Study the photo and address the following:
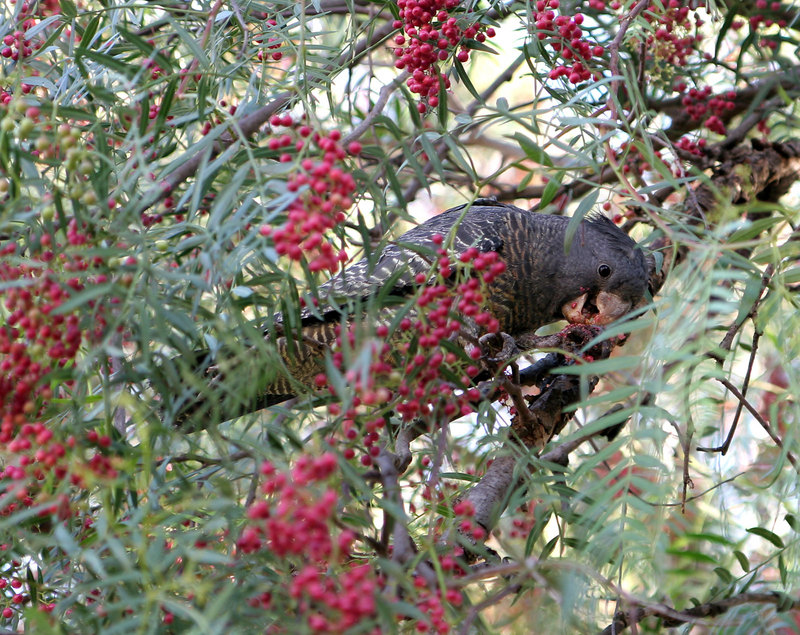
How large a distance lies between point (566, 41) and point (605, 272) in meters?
1.17

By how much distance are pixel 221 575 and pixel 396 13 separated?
1.32 metres

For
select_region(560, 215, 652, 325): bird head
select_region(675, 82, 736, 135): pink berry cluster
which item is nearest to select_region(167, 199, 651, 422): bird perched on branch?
select_region(560, 215, 652, 325): bird head

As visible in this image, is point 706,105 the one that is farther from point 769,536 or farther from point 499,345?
point 769,536

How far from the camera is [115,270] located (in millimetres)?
1055

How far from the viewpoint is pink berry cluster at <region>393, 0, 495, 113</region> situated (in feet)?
5.63

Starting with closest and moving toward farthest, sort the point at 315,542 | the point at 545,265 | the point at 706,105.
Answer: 1. the point at 315,542
2. the point at 706,105
3. the point at 545,265

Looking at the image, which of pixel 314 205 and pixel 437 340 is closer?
pixel 314 205

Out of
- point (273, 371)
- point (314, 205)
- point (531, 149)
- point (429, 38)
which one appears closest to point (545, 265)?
point (429, 38)

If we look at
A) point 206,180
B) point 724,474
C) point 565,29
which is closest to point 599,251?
point 724,474

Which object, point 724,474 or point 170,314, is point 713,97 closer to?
point 724,474

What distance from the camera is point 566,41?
1829 millimetres

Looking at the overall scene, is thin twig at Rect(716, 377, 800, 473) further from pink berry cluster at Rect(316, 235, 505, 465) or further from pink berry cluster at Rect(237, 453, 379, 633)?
pink berry cluster at Rect(237, 453, 379, 633)

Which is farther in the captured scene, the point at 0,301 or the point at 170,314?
the point at 0,301

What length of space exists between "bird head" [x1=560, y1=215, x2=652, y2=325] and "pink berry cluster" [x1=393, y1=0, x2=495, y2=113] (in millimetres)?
1141
